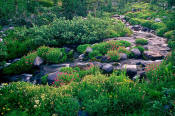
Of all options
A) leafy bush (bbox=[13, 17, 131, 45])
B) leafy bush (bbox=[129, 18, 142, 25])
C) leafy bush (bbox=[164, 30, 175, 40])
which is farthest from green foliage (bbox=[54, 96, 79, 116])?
leafy bush (bbox=[129, 18, 142, 25])

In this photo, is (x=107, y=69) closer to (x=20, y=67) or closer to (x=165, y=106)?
(x=165, y=106)

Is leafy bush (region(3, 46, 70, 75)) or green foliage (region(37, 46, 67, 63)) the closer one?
leafy bush (region(3, 46, 70, 75))

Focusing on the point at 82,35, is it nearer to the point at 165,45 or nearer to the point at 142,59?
the point at 142,59

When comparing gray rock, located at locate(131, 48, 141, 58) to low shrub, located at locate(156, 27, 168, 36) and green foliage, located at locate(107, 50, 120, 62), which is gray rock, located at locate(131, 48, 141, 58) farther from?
low shrub, located at locate(156, 27, 168, 36)

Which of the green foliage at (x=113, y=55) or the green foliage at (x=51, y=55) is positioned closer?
the green foliage at (x=113, y=55)

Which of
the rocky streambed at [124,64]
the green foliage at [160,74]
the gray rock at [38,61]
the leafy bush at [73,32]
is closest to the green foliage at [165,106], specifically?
the green foliage at [160,74]

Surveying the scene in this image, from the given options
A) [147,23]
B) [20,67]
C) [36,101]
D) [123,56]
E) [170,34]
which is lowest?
[20,67]

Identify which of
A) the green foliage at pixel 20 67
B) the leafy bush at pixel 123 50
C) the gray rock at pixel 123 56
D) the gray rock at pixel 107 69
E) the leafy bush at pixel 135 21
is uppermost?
the leafy bush at pixel 135 21

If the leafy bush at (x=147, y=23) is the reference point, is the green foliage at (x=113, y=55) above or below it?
below

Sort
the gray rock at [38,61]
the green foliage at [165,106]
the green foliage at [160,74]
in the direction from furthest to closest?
the gray rock at [38,61], the green foliage at [160,74], the green foliage at [165,106]

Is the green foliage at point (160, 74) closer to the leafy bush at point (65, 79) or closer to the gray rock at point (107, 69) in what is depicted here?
the gray rock at point (107, 69)

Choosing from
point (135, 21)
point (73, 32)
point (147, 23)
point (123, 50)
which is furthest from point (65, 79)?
point (135, 21)

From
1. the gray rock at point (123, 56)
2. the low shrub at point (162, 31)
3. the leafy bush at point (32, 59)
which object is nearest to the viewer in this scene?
the leafy bush at point (32, 59)

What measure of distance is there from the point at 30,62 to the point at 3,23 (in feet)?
41.5
